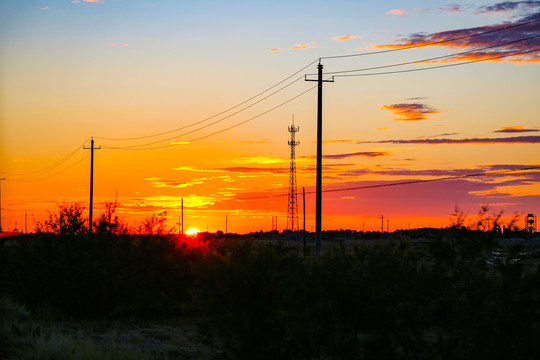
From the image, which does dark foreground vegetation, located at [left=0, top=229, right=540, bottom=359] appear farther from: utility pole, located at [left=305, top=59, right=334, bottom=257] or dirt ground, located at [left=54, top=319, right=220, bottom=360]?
utility pole, located at [left=305, top=59, right=334, bottom=257]

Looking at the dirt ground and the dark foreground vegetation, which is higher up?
the dark foreground vegetation

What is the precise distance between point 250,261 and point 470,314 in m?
6.00

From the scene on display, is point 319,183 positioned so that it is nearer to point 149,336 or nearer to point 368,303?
point 149,336

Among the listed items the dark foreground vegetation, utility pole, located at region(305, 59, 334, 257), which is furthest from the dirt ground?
utility pole, located at region(305, 59, 334, 257)

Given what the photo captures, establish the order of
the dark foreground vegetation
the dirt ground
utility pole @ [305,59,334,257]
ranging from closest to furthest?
the dark foreground vegetation < the dirt ground < utility pole @ [305,59,334,257]

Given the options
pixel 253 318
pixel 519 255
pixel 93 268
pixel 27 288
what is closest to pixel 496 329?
pixel 519 255

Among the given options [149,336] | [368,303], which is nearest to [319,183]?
[149,336]

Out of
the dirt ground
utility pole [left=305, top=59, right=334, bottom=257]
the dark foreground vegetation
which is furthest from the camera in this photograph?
utility pole [left=305, top=59, right=334, bottom=257]

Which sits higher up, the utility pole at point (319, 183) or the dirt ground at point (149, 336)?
the utility pole at point (319, 183)

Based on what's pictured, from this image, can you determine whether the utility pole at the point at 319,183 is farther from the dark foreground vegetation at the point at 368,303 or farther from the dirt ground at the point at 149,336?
the dark foreground vegetation at the point at 368,303

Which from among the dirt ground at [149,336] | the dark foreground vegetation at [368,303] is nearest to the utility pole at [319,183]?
the dirt ground at [149,336]

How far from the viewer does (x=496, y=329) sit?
13.4m

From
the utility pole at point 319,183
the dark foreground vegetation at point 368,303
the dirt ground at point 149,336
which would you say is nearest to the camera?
the dark foreground vegetation at point 368,303

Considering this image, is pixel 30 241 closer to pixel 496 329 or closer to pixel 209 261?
pixel 209 261
